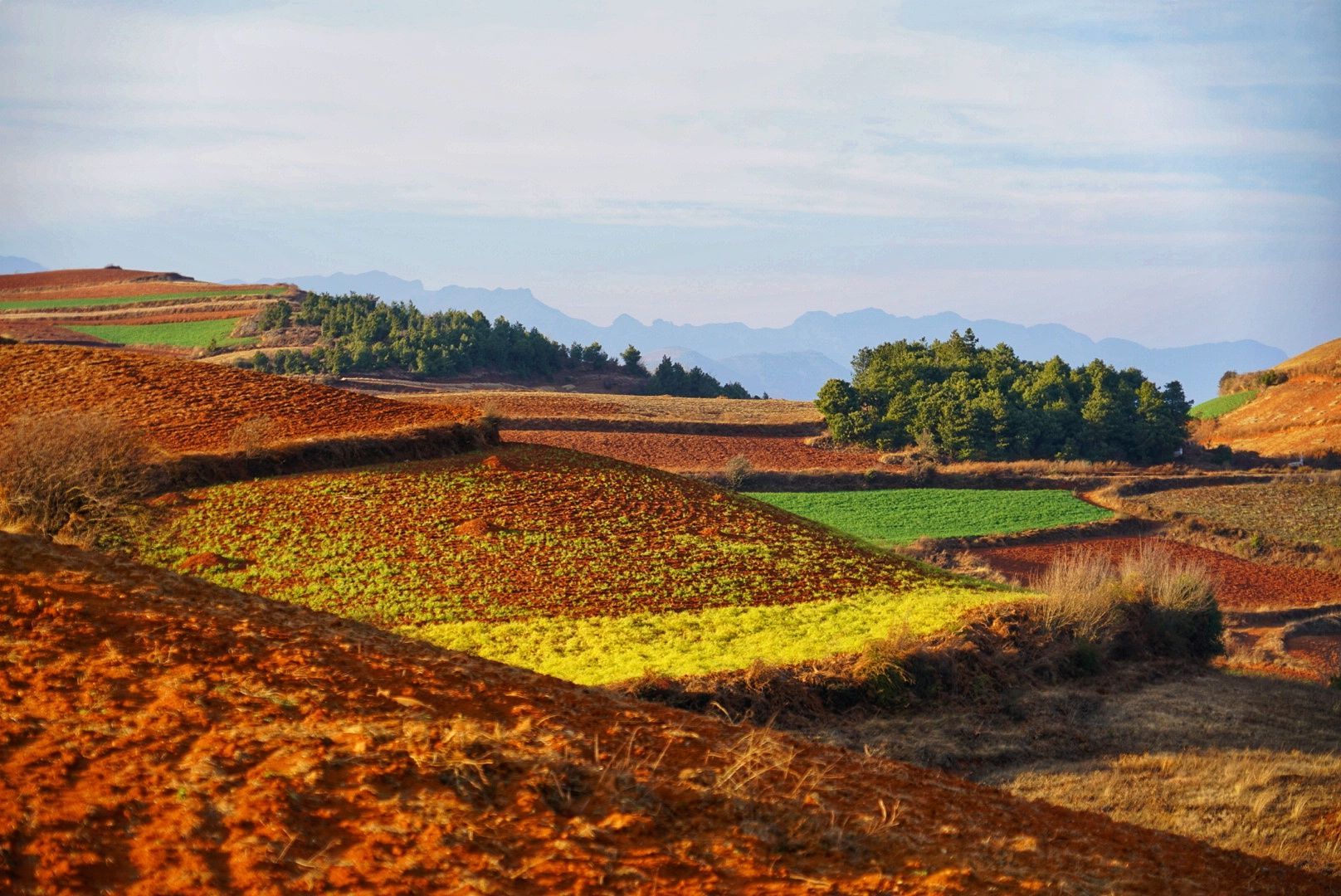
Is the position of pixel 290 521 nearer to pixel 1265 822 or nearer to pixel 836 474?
pixel 1265 822

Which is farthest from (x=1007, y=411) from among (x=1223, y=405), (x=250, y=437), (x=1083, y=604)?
(x=250, y=437)

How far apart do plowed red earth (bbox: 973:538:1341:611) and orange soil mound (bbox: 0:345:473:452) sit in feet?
53.8

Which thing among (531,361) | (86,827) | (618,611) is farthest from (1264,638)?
(531,361)

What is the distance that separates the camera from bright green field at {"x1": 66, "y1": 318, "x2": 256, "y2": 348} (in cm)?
6719

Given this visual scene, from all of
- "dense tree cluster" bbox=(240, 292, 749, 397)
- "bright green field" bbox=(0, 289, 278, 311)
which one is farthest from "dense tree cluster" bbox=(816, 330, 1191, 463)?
"bright green field" bbox=(0, 289, 278, 311)

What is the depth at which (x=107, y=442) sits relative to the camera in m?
18.2

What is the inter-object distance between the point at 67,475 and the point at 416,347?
5356cm

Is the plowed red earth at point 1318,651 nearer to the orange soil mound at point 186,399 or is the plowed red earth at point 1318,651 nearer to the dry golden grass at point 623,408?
the orange soil mound at point 186,399

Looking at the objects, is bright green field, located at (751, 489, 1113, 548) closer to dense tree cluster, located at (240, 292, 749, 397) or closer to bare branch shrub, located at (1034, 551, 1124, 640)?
bare branch shrub, located at (1034, 551, 1124, 640)

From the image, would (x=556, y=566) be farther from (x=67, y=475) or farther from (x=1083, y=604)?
(x=1083, y=604)

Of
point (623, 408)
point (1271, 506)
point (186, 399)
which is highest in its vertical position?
point (623, 408)

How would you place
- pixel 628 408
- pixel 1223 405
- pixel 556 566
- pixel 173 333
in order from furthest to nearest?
pixel 1223 405 < pixel 173 333 < pixel 628 408 < pixel 556 566

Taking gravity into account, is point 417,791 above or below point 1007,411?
below

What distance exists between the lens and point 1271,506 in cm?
A: 4044
